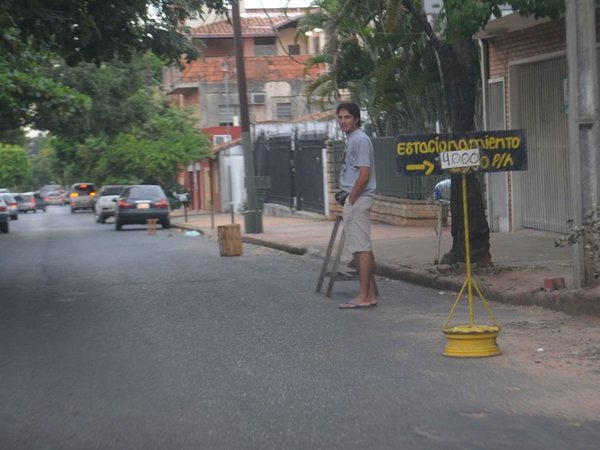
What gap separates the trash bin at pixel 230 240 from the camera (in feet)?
64.8

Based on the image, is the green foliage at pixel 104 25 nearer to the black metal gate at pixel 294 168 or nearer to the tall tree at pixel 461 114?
the tall tree at pixel 461 114

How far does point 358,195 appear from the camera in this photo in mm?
11125

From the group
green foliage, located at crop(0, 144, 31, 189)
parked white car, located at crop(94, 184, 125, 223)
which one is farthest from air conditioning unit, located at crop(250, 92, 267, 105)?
green foliage, located at crop(0, 144, 31, 189)

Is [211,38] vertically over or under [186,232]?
over

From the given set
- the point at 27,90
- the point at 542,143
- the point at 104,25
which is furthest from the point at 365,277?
the point at 27,90

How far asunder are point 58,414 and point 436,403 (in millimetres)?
2301

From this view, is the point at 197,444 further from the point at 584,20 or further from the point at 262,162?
the point at 262,162

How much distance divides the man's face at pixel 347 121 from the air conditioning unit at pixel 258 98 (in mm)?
46629

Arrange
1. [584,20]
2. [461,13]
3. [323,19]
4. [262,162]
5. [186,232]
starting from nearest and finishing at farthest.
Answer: [584,20] → [461,13] → [323,19] → [186,232] → [262,162]

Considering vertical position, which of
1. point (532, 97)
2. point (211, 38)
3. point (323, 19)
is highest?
point (211, 38)

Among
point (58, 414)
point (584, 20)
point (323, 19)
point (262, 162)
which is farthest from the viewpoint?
point (262, 162)

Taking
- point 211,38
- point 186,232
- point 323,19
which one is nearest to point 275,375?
point 323,19

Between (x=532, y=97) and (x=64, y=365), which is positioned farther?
(x=532, y=97)

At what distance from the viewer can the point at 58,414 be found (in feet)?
22.0
